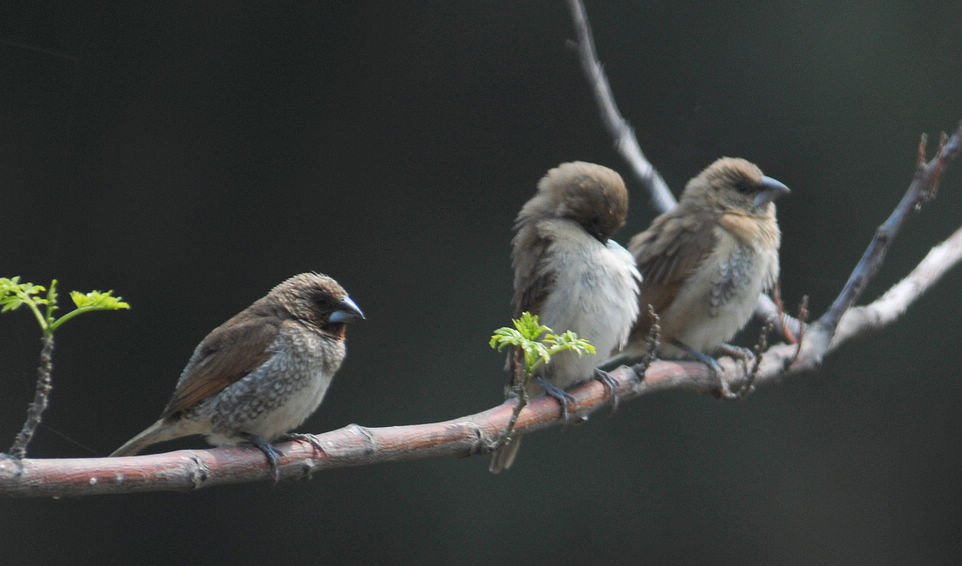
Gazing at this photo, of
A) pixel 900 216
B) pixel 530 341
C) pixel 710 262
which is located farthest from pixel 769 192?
pixel 530 341

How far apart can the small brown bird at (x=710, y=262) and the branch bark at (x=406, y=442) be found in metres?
0.14

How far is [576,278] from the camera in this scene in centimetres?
224

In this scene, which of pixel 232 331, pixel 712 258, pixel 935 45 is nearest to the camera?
pixel 232 331

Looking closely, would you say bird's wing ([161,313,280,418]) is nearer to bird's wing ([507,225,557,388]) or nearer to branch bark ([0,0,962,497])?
branch bark ([0,0,962,497])

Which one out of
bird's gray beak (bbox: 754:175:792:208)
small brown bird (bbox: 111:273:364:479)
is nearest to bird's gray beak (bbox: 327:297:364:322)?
small brown bird (bbox: 111:273:364:479)

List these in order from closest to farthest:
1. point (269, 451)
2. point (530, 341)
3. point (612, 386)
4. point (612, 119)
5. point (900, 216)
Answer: point (530, 341) < point (269, 451) < point (612, 386) < point (900, 216) < point (612, 119)

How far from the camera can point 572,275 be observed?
224 centimetres

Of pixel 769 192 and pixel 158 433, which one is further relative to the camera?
pixel 769 192

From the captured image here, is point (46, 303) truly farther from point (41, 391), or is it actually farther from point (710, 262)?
point (710, 262)

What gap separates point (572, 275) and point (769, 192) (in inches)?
35.6

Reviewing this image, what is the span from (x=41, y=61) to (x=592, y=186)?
1.34 m

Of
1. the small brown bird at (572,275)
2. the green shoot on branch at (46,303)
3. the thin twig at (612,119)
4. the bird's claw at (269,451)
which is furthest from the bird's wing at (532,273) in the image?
the green shoot on branch at (46,303)

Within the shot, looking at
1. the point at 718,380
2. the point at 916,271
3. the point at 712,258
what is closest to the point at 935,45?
the point at 916,271

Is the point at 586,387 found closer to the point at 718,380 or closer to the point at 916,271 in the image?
the point at 718,380
